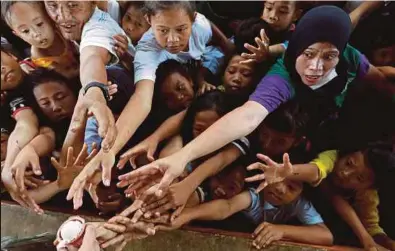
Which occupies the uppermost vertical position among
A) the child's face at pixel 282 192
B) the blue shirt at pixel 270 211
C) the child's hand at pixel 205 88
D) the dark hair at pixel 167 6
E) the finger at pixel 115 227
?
the dark hair at pixel 167 6

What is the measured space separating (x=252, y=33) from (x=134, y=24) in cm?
29

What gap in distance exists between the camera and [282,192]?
116cm

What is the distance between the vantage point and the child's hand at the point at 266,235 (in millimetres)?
1140

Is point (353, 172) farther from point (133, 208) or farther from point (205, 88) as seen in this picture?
point (133, 208)

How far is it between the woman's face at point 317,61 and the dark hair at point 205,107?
188 millimetres

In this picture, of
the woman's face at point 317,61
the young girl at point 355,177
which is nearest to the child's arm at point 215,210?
the young girl at point 355,177

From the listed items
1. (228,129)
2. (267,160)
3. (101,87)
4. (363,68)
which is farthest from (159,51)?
(363,68)

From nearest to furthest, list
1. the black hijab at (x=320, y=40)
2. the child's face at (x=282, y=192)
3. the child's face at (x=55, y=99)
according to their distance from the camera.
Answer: the black hijab at (x=320, y=40), the child's face at (x=282, y=192), the child's face at (x=55, y=99)

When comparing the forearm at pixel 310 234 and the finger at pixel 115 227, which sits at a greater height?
the finger at pixel 115 227

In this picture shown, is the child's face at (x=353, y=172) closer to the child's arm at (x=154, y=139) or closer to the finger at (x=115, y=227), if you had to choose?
the child's arm at (x=154, y=139)

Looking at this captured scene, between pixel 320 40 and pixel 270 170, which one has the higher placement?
pixel 320 40

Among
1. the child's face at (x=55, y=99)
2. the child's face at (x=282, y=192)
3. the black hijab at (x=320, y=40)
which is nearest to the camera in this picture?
the black hijab at (x=320, y=40)

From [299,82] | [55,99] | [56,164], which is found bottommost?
[56,164]

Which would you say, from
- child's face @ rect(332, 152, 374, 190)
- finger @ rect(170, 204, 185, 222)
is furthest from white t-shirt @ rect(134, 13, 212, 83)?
child's face @ rect(332, 152, 374, 190)
